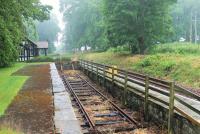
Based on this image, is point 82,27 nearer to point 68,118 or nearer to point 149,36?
point 149,36

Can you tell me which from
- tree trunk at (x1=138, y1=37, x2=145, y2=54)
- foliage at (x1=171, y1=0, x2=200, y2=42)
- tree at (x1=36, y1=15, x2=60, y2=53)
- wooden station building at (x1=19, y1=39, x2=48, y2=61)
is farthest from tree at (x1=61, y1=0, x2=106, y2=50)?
tree trunk at (x1=138, y1=37, x2=145, y2=54)

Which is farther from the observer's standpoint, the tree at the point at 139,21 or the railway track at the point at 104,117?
the tree at the point at 139,21

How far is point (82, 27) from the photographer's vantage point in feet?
314

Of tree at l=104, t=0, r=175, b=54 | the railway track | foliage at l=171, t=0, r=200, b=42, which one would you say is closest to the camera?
the railway track

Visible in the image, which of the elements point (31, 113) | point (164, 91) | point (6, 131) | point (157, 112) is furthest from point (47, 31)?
point (6, 131)

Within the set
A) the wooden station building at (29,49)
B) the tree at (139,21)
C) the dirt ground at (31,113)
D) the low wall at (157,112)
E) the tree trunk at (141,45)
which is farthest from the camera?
the wooden station building at (29,49)

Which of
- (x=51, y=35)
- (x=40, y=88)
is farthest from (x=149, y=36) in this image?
(x=51, y=35)

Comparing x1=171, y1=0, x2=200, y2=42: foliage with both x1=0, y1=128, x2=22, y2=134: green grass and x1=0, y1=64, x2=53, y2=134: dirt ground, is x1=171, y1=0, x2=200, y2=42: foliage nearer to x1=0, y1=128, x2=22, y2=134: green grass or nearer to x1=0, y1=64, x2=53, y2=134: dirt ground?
x1=0, y1=64, x2=53, y2=134: dirt ground

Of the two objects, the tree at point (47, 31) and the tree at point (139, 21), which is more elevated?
the tree at point (47, 31)

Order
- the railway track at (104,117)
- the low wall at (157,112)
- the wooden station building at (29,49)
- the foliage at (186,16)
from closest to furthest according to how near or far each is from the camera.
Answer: the low wall at (157,112) → the railway track at (104,117) → the wooden station building at (29,49) → the foliage at (186,16)

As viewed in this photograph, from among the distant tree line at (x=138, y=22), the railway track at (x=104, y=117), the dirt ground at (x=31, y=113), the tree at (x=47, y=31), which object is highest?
the tree at (x=47, y=31)

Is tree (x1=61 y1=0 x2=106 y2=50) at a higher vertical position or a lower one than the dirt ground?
higher

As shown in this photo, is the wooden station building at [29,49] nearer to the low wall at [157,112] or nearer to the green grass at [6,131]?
the low wall at [157,112]

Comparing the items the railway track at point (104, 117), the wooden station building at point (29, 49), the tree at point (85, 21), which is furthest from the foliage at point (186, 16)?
the railway track at point (104, 117)
